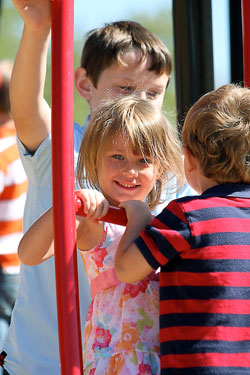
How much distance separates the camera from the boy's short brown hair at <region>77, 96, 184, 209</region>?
1.71m

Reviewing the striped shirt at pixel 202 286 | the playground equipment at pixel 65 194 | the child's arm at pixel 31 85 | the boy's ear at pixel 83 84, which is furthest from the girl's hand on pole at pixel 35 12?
the boy's ear at pixel 83 84

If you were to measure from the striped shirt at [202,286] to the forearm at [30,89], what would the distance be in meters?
0.64

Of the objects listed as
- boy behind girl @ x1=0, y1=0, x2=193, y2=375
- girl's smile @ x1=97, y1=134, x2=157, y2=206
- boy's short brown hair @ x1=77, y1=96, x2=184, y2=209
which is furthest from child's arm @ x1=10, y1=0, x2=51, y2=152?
girl's smile @ x1=97, y1=134, x2=157, y2=206

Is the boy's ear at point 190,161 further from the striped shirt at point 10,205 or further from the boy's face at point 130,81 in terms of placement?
the striped shirt at point 10,205

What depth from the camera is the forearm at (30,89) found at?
73.7 inches

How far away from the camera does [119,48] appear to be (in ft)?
7.66

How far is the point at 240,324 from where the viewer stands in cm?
141

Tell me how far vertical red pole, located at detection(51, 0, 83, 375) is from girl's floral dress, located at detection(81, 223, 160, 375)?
0.19m

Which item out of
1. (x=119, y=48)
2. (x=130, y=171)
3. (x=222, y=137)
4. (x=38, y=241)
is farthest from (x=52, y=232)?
(x=119, y=48)

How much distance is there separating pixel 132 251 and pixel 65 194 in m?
0.17

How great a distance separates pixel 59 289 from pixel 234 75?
1517 mm

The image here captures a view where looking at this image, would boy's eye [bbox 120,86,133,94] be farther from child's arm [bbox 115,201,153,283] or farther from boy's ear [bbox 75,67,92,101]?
child's arm [bbox 115,201,153,283]

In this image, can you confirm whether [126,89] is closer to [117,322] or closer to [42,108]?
[42,108]

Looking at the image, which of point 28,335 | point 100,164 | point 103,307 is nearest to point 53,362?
point 28,335
